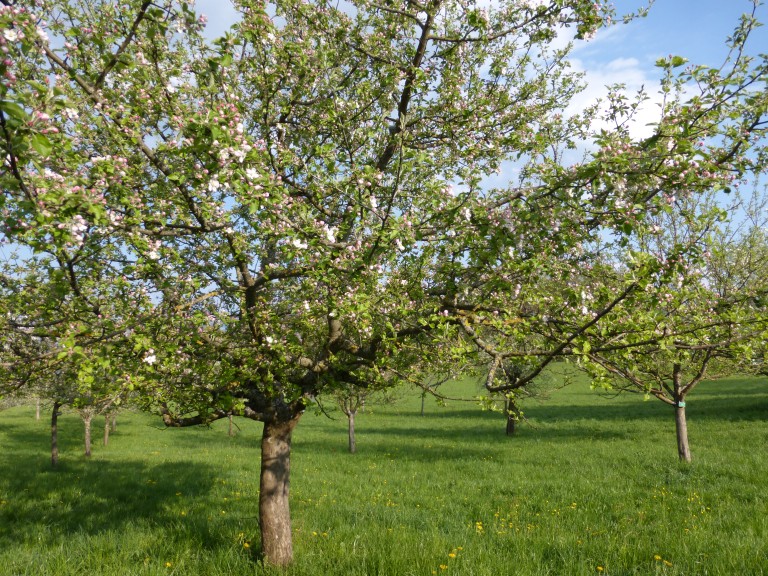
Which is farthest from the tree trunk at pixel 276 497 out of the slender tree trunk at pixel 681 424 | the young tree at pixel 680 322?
the slender tree trunk at pixel 681 424

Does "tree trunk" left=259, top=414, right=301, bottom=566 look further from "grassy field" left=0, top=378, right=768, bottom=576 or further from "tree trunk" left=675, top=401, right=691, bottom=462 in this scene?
"tree trunk" left=675, top=401, right=691, bottom=462

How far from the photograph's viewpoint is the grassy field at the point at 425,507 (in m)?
7.81

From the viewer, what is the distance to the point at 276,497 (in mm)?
8172

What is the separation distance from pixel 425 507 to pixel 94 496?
908 centimetres

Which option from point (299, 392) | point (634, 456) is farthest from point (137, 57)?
point (634, 456)

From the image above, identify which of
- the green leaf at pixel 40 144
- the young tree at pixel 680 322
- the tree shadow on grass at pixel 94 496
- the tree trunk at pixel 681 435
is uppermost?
the green leaf at pixel 40 144

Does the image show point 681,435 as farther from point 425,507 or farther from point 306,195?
point 306,195

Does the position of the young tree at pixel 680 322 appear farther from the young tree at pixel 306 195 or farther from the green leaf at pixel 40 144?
the green leaf at pixel 40 144

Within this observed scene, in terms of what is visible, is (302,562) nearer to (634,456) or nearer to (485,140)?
(485,140)

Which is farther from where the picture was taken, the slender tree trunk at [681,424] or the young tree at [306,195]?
the slender tree trunk at [681,424]

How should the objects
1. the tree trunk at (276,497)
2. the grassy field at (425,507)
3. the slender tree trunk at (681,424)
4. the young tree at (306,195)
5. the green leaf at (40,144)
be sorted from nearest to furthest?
the green leaf at (40,144), the young tree at (306,195), the grassy field at (425,507), the tree trunk at (276,497), the slender tree trunk at (681,424)

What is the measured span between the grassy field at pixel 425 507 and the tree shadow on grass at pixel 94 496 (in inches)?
2.4

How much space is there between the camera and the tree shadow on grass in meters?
10.2

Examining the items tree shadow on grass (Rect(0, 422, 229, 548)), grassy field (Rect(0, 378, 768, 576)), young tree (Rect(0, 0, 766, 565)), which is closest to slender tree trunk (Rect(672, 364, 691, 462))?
grassy field (Rect(0, 378, 768, 576))
